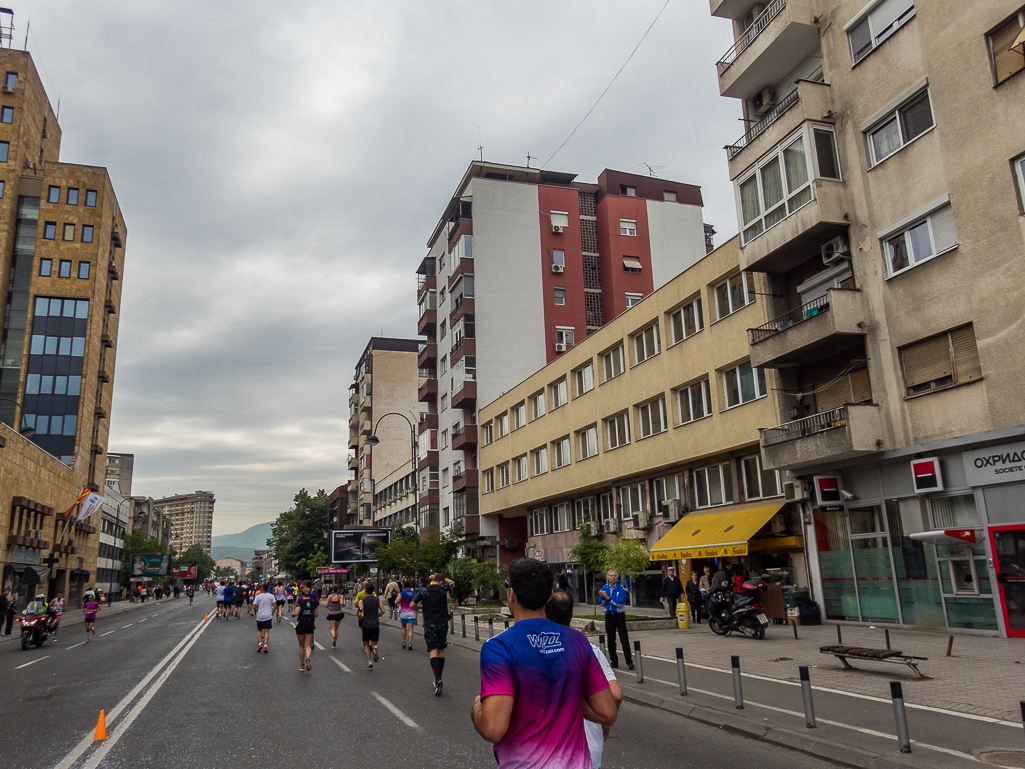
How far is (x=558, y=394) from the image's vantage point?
130 ft

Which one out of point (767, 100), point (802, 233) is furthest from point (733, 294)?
point (767, 100)

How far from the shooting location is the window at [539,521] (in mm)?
42125

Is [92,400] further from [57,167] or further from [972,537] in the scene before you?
[972,537]

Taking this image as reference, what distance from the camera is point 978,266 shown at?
54.1 feet

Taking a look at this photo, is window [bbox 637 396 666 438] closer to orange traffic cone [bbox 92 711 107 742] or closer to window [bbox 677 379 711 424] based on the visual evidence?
window [bbox 677 379 711 424]

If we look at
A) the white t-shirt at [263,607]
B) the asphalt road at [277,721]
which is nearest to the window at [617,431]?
the asphalt road at [277,721]

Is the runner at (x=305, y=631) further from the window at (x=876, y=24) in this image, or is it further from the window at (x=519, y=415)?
the window at (x=519, y=415)

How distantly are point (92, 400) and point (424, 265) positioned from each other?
3459cm

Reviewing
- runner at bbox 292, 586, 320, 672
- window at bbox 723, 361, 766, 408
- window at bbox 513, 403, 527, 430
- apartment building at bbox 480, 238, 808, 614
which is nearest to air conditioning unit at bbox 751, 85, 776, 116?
apartment building at bbox 480, 238, 808, 614

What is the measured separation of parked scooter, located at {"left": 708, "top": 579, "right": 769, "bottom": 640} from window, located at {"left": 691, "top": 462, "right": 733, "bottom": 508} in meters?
7.00

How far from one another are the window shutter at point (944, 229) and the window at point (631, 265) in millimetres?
33570

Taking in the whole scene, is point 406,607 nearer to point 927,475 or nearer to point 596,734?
point 927,475

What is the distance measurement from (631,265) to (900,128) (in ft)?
106

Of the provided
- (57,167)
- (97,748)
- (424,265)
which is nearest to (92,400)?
(57,167)
